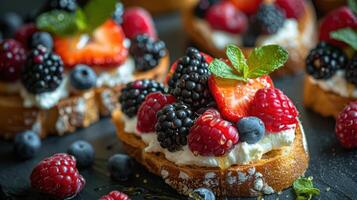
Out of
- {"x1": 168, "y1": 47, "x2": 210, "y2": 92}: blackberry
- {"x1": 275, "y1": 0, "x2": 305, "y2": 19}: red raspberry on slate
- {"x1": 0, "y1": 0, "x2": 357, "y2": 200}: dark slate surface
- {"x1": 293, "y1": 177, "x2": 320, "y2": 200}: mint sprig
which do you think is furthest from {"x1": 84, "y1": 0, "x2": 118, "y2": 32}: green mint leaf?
{"x1": 293, "y1": 177, "x2": 320, "y2": 200}: mint sprig

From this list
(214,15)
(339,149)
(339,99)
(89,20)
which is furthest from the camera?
(214,15)

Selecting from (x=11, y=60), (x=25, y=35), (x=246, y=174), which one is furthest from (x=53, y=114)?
(x=246, y=174)

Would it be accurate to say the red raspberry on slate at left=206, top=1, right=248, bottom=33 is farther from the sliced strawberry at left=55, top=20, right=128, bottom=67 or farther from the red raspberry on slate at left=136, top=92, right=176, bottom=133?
the red raspberry on slate at left=136, top=92, right=176, bottom=133

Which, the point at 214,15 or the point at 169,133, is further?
the point at 214,15

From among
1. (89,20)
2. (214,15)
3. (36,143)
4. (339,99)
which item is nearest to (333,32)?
(339,99)

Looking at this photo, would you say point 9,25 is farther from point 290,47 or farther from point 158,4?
point 290,47

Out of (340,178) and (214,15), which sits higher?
(214,15)

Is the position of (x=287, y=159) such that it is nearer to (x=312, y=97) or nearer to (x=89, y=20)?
(x=312, y=97)
